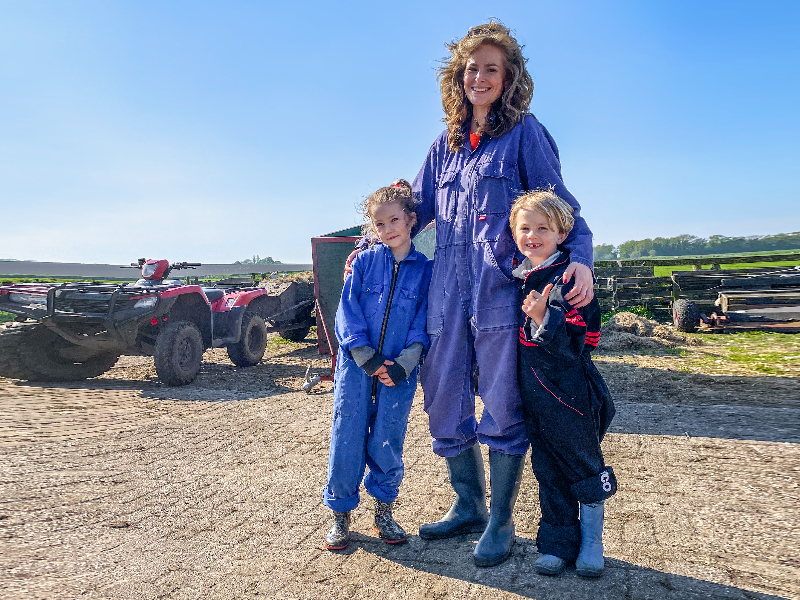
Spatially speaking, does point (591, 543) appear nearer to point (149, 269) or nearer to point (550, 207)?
point (550, 207)

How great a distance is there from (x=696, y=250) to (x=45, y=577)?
85974 mm

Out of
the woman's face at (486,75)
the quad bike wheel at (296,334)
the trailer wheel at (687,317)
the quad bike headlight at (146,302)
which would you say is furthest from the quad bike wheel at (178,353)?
the trailer wheel at (687,317)

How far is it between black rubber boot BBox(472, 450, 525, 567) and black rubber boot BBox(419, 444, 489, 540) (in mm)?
211

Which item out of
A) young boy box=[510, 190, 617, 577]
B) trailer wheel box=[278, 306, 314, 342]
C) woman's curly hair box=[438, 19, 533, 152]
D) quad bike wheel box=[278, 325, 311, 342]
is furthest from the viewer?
quad bike wheel box=[278, 325, 311, 342]

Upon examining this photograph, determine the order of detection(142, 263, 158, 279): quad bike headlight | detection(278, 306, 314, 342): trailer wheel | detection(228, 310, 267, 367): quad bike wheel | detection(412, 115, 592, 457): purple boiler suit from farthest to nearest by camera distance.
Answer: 1. detection(278, 306, 314, 342): trailer wheel
2. detection(228, 310, 267, 367): quad bike wheel
3. detection(142, 263, 158, 279): quad bike headlight
4. detection(412, 115, 592, 457): purple boiler suit

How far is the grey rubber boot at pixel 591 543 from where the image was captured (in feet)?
6.89

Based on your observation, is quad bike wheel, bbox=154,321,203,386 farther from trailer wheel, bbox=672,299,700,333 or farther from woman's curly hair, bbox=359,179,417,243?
trailer wheel, bbox=672,299,700,333

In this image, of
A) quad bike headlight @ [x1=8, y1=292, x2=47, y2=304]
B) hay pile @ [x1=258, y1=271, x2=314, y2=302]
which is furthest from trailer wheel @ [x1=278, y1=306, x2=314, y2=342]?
quad bike headlight @ [x1=8, y1=292, x2=47, y2=304]

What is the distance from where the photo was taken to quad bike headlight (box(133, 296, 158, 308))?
257 inches

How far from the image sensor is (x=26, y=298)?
669 centimetres

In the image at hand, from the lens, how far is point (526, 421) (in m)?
2.23

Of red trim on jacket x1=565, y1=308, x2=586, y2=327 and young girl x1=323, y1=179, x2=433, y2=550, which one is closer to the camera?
red trim on jacket x1=565, y1=308, x2=586, y2=327

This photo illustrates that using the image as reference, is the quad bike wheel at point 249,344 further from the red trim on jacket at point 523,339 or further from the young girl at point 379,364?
the red trim on jacket at point 523,339

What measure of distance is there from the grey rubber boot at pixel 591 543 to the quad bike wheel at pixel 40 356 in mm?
6689
